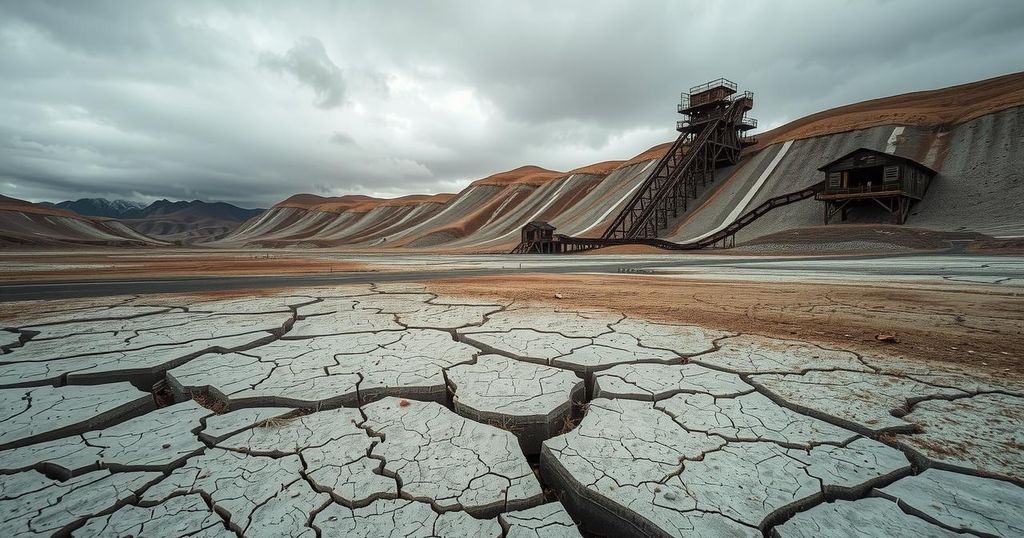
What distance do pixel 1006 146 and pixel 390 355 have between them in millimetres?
39220

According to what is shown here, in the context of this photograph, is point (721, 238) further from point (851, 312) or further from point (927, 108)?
point (927, 108)

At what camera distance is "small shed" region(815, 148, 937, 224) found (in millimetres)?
21219

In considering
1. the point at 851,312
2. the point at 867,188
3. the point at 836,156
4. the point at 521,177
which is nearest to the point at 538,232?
the point at 867,188

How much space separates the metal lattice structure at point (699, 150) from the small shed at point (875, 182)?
430 inches

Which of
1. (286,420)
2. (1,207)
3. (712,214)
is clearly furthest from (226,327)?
(1,207)

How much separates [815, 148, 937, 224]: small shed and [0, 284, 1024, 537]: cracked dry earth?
27.3 m

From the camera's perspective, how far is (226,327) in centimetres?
304

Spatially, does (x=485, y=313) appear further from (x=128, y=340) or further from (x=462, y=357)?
(x=128, y=340)

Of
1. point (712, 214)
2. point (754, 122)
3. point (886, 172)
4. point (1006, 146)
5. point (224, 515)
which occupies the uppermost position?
point (754, 122)

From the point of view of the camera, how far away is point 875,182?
22.7 m

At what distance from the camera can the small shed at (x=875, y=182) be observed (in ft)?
69.6

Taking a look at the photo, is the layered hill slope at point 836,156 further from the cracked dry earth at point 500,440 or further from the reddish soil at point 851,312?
the cracked dry earth at point 500,440

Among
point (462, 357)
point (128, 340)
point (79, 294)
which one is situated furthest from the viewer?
point (79, 294)

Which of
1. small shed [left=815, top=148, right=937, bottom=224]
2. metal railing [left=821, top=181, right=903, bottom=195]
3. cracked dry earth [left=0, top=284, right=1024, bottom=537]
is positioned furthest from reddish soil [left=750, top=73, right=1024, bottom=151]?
cracked dry earth [left=0, top=284, right=1024, bottom=537]
